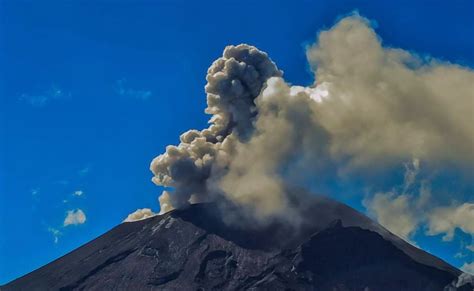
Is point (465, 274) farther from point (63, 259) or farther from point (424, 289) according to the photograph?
point (63, 259)

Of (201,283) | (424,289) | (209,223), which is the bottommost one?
(424,289)

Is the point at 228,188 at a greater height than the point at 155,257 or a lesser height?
greater

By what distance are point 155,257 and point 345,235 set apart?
3234 centimetres

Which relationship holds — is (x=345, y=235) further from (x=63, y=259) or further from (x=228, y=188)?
(x=63, y=259)

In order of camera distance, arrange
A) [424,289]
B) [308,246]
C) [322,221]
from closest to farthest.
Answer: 1. [424,289]
2. [308,246]
3. [322,221]

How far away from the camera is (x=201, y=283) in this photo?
131 meters

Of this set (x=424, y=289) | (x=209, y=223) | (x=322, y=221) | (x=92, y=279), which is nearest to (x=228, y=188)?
(x=209, y=223)

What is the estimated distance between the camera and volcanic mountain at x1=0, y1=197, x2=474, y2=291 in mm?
129000

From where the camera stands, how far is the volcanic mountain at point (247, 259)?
129 meters

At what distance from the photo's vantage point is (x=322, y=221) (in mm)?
146750

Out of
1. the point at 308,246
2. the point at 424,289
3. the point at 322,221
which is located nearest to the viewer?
the point at 424,289

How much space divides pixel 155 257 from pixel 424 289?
44.7 meters

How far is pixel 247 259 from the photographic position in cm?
13612

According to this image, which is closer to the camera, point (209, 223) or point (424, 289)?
point (424, 289)
